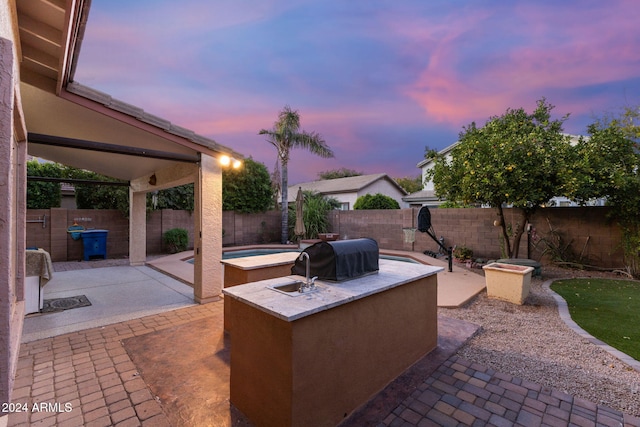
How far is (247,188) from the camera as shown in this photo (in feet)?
45.9

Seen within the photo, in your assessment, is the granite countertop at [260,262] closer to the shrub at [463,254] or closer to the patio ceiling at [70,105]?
the patio ceiling at [70,105]

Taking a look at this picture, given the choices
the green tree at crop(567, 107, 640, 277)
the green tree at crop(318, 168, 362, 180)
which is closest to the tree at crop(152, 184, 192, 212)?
the green tree at crop(567, 107, 640, 277)

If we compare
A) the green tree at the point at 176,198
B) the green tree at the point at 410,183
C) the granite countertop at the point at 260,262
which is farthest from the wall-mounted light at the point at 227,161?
the green tree at the point at 410,183

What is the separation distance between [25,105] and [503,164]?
28.4 ft

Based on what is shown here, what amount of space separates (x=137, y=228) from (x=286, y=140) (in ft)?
25.3

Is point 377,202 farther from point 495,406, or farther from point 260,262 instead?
point 495,406

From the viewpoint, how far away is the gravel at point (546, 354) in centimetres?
264

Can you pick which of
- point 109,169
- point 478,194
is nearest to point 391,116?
point 478,194

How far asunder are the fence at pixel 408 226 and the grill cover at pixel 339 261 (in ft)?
25.2

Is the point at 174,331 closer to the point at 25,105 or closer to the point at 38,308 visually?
the point at 38,308

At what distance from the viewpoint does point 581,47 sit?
7332 millimetres

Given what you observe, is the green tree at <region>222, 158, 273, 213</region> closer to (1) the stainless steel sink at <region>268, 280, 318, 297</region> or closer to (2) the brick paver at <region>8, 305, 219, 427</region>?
(2) the brick paver at <region>8, 305, 219, 427</region>

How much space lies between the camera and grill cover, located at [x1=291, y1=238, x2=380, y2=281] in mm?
2604

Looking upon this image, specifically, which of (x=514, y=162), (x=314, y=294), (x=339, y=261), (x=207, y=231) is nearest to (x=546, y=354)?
(x=339, y=261)
